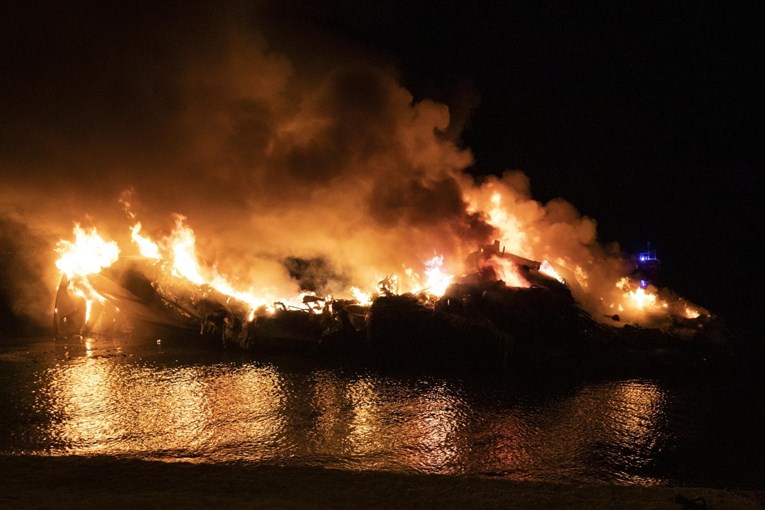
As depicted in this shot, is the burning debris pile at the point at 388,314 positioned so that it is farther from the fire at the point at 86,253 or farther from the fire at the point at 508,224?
the fire at the point at 508,224

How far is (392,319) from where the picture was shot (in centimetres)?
1748

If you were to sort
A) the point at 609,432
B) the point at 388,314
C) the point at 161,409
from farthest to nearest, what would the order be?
the point at 388,314 < the point at 161,409 < the point at 609,432

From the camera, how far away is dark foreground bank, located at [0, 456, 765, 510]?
19.6 feet

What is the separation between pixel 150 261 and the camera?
19484 mm

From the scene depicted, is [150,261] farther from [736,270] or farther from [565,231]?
[736,270]

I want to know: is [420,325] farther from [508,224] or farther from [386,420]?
[508,224]

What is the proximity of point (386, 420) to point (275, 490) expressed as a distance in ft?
13.3

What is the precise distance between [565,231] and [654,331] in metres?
8.16

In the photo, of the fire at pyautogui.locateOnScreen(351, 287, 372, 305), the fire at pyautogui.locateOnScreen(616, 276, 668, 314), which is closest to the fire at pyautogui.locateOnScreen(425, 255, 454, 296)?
the fire at pyautogui.locateOnScreen(351, 287, 372, 305)

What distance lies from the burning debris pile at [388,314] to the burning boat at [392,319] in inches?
1.5

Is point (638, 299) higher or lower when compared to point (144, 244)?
lower

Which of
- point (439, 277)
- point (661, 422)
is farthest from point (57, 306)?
point (661, 422)

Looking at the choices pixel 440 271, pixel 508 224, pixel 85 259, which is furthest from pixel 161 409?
pixel 508 224

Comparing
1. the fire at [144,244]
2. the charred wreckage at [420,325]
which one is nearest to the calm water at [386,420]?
the charred wreckage at [420,325]
